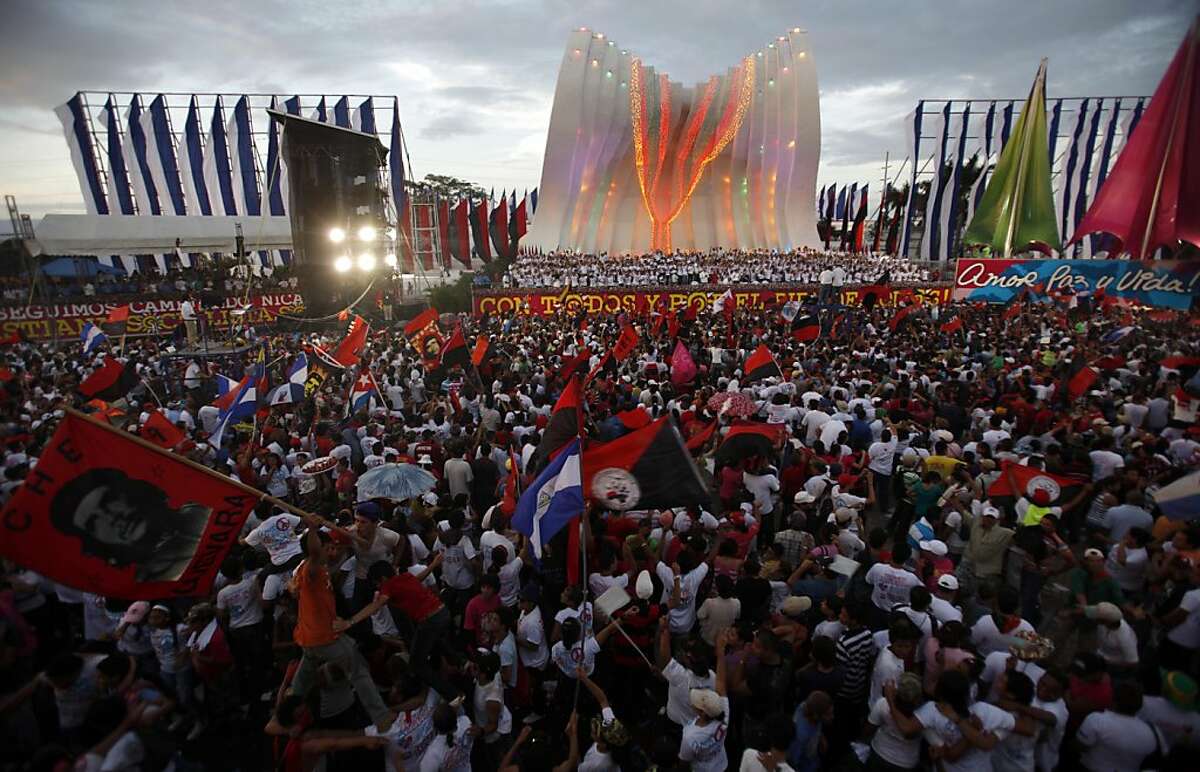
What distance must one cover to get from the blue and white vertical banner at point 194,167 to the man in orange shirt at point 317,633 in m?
28.8

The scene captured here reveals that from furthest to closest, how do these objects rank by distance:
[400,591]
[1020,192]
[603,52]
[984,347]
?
[603,52] → [1020,192] → [984,347] → [400,591]

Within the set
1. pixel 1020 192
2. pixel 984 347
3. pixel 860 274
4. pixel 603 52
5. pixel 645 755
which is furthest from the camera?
pixel 603 52

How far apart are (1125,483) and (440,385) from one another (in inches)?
376

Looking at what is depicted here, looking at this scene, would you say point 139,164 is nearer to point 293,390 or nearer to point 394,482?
point 293,390

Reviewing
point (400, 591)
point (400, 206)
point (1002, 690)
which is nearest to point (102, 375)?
point (400, 591)

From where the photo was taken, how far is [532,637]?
4.04 metres

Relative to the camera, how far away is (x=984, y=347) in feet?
43.5

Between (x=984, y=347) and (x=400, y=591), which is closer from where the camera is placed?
(x=400, y=591)

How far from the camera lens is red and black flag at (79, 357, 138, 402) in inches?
338

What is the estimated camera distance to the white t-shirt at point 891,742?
10.3 feet

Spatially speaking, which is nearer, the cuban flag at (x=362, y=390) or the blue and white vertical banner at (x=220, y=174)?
the cuban flag at (x=362, y=390)

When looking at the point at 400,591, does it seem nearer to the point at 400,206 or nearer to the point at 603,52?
the point at 400,206

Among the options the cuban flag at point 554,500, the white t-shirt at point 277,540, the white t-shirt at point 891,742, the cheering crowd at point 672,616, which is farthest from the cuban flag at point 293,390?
the white t-shirt at point 891,742

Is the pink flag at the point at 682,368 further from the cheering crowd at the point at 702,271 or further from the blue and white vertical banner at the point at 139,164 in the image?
the blue and white vertical banner at the point at 139,164
